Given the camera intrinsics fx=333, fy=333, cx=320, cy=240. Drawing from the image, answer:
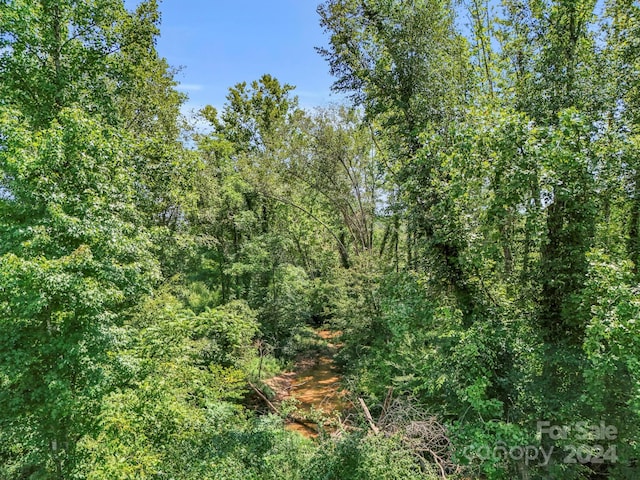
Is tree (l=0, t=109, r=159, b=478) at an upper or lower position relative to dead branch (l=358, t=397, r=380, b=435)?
upper

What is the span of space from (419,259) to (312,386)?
8.82 metres

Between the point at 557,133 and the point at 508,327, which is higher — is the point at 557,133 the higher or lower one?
the higher one

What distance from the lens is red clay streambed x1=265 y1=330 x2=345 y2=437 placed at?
1096 centimetres

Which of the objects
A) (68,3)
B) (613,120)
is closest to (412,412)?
(613,120)

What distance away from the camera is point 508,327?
16.4 ft

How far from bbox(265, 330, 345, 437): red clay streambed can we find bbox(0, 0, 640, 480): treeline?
10.5 ft

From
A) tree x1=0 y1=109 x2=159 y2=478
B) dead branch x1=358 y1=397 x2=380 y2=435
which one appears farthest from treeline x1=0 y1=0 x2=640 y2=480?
dead branch x1=358 y1=397 x2=380 y2=435

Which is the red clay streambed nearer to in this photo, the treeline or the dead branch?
the treeline

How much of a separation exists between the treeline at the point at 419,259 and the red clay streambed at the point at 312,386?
319cm

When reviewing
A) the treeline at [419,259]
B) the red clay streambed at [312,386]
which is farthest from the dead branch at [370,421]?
the red clay streambed at [312,386]

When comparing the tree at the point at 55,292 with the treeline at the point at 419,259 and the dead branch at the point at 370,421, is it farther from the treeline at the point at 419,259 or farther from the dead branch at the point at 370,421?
the dead branch at the point at 370,421

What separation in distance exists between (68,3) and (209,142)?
854cm

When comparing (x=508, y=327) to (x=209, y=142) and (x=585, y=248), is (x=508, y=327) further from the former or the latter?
(x=209, y=142)

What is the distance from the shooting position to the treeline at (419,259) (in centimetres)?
435
